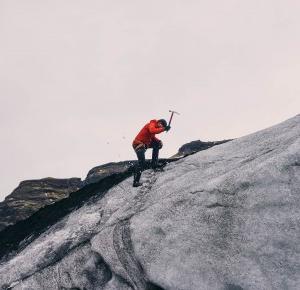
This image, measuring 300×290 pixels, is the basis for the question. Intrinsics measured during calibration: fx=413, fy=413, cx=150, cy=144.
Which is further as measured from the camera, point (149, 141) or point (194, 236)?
point (149, 141)

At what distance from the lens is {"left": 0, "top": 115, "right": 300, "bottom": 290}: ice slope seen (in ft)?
33.2

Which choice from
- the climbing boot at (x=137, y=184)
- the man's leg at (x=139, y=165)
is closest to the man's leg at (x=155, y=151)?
the man's leg at (x=139, y=165)

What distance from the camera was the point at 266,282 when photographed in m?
9.73

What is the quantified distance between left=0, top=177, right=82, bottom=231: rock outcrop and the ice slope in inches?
753

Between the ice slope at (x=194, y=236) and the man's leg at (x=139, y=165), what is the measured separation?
2.45ft

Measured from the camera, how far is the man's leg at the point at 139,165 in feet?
50.9

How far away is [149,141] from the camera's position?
56.1 ft

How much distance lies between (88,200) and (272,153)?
736cm

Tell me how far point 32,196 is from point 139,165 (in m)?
22.7

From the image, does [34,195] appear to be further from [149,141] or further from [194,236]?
[194,236]

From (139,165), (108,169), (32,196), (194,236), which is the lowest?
(194,236)

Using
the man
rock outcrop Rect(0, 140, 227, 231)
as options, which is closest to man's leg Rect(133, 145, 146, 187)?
the man

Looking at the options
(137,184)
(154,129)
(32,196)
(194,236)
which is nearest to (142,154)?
(154,129)

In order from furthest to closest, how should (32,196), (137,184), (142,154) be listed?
1. (32,196)
2. (142,154)
3. (137,184)
